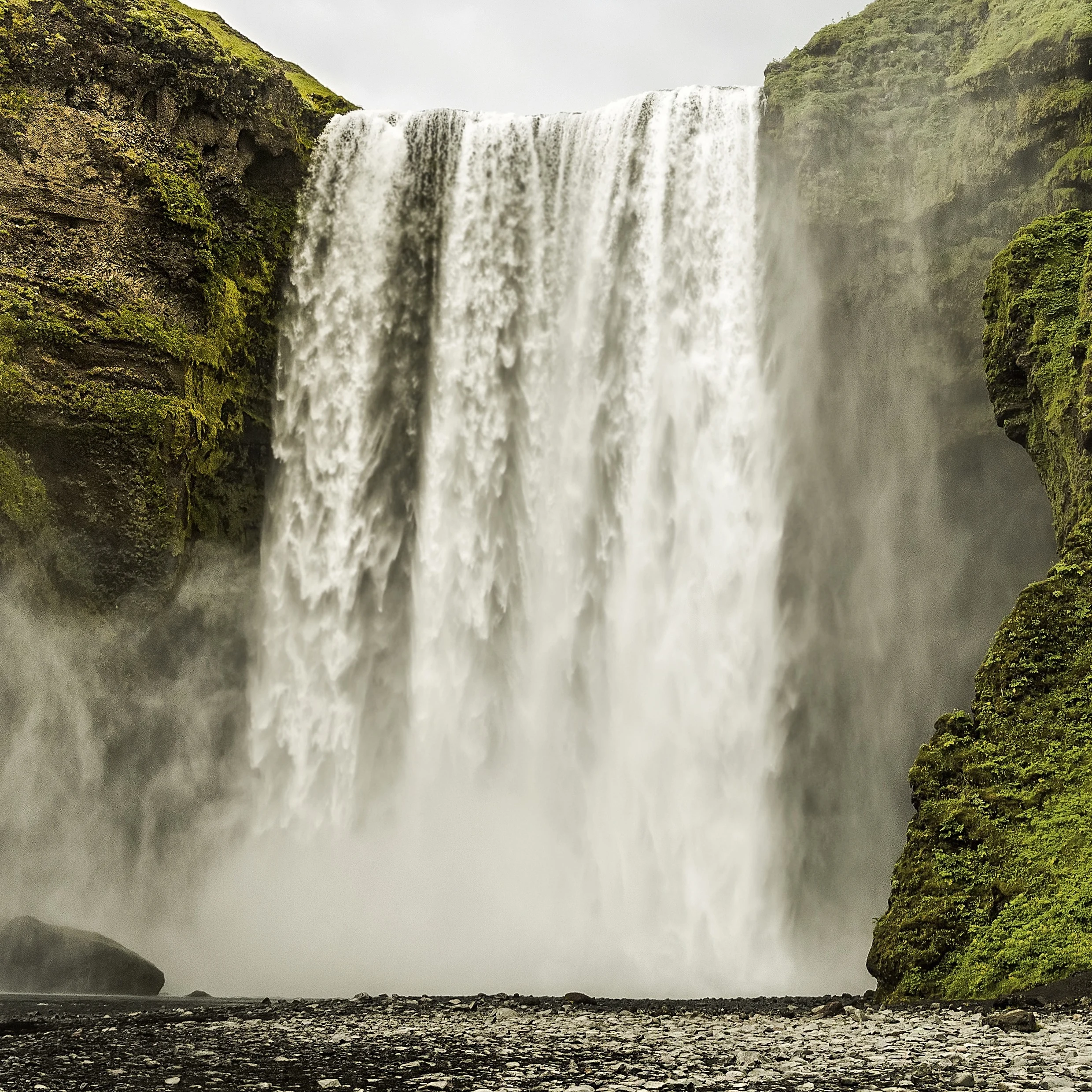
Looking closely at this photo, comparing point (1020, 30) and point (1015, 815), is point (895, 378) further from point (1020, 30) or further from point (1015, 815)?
point (1015, 815)

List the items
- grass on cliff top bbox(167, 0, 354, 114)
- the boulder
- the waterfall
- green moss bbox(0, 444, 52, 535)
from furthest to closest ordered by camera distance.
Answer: grass on cliff top bbox(167, 0, 354, 114), green moss bbox(0, 444, 52, 535), the waterfall, the boulder

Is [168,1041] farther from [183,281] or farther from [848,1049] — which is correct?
[183,281]

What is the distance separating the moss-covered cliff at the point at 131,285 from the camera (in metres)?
19.6

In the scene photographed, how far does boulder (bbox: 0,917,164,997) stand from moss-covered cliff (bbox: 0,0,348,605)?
22.0ft

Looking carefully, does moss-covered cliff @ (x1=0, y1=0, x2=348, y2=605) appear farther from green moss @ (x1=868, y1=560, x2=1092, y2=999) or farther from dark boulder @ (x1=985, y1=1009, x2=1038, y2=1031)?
dark boulder @ (x1=985, y1=1009, x2=1038, y2=1031)

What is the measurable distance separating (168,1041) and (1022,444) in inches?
599

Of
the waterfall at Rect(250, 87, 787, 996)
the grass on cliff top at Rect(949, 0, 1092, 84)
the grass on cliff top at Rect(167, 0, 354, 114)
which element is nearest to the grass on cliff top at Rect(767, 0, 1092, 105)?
the grass on cliff top at Rect(949, 0, 1092, 84)

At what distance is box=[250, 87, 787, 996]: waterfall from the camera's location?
1862cm

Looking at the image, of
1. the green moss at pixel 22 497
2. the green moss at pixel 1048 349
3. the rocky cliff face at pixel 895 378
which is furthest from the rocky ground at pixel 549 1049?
the green moss at pixel 22 497

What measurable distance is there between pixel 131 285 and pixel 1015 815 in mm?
18323

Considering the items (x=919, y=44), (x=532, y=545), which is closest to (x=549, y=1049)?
(x=532, y=545)

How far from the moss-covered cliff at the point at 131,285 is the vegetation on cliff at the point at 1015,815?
15.3 metres

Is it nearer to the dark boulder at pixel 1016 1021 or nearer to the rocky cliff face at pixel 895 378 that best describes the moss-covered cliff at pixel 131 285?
the rocky cliff face at pixel 895 378

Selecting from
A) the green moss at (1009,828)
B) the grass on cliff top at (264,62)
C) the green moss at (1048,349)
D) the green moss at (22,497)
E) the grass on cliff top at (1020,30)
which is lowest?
the green moss at (1009,828)
